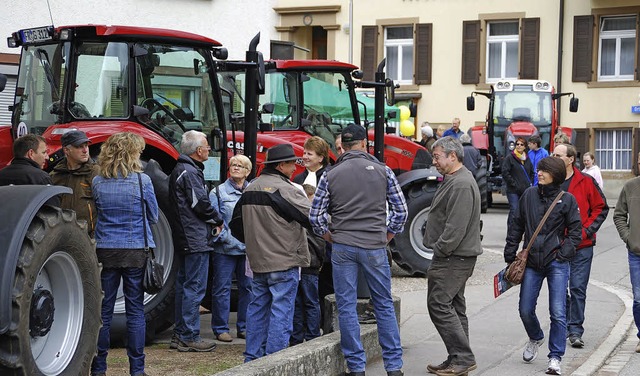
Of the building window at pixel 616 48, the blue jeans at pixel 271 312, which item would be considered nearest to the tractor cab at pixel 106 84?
the blue jeans at pixel 271 312

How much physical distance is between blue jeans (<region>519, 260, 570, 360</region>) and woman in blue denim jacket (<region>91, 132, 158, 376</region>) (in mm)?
2947

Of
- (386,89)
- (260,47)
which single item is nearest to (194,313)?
(386,89)

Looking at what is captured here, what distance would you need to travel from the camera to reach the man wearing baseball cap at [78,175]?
8102 millimetres

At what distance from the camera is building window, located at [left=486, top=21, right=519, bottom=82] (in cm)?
3278

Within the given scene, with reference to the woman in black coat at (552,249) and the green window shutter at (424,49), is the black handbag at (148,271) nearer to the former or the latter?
the woman in black coat at (552,249)

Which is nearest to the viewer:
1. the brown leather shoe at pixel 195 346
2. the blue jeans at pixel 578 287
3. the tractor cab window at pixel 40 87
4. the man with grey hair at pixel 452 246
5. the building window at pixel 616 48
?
the man with grey hair at pixel 452 246

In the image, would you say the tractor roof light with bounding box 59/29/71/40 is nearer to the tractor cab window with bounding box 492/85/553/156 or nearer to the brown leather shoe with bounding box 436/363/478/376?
the brown leather shoe with bounding box 436/363/478/376

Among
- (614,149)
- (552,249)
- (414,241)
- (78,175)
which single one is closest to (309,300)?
(552,249)

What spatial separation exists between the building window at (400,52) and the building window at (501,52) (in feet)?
8.00

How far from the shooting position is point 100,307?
705cm

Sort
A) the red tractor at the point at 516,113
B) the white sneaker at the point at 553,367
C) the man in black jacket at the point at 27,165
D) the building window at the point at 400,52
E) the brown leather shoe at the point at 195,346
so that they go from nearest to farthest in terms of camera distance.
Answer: the man in black jacket at the point at 27,165
the white sneaker at the point at 553,367
the brown leather shoe at the point at 195,346
the red tractor at the point at 516,113
the building window at the point at 400,52

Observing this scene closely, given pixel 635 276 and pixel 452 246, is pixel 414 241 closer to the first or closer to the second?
pixel 635 276

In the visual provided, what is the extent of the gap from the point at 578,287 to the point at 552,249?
1.21 metres

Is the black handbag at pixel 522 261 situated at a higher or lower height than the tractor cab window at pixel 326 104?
lower
